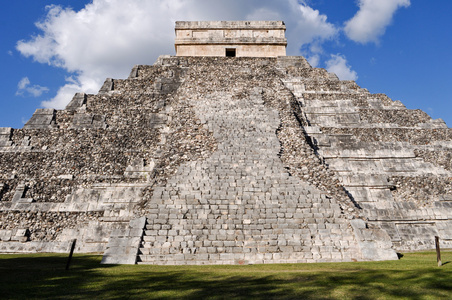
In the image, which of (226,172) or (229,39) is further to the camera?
(229,39)

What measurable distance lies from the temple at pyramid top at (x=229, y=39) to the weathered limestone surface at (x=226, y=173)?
13.7 feet

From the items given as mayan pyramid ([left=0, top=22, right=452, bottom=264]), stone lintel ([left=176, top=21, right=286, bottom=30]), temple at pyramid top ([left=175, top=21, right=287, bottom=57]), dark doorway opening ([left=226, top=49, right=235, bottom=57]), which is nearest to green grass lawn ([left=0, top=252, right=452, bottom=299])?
mayan pyramid ([left=0, top=22, right=452, bottom=264])

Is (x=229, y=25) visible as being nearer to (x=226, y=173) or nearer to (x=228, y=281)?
(x=226, y=173)

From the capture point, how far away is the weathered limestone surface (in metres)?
9.31

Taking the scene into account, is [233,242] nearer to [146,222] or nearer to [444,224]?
[146,222]

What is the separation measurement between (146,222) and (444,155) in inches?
524

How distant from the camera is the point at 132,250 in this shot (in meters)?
8.71

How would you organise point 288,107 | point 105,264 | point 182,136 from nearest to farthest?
point 105,264
point 182,136
point 288,107

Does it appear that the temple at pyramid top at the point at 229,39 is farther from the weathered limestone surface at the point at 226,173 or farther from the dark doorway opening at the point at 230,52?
the weathered limestone surface at the point at 226,173

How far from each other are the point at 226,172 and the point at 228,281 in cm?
568

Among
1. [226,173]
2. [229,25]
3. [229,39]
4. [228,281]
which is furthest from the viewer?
[229,25]

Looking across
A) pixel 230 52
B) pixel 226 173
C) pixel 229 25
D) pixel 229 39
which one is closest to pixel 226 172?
pixel 226 173

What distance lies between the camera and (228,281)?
614 centimetres

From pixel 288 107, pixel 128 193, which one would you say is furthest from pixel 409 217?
pixel 128 193
